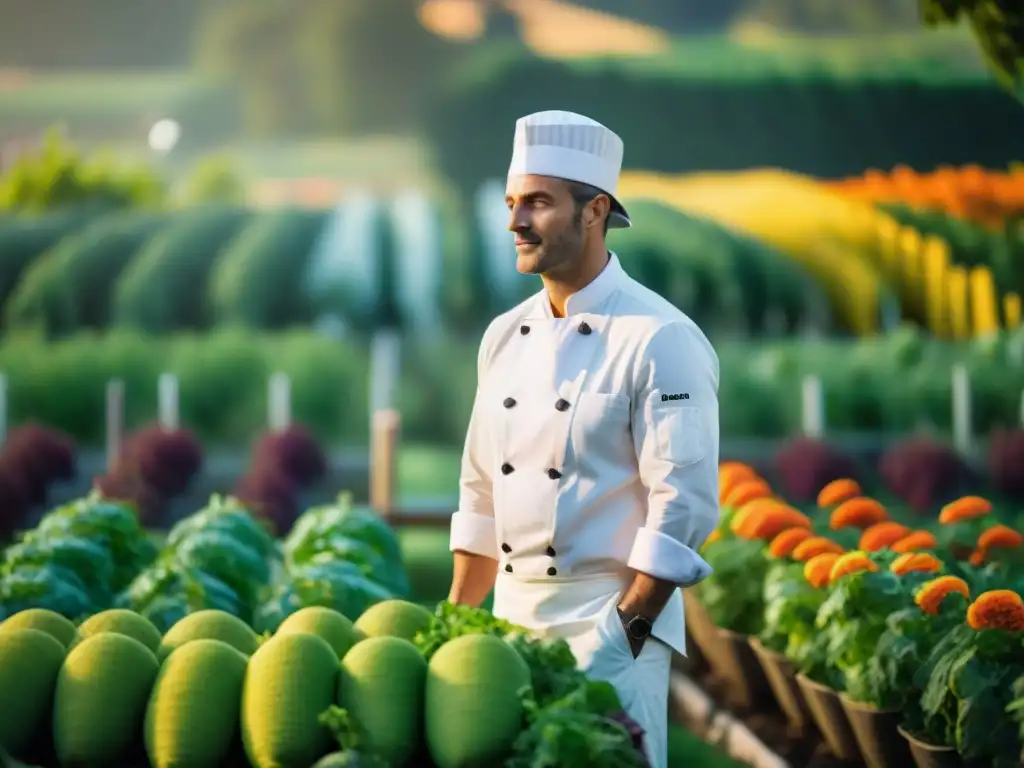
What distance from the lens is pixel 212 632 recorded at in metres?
2.80

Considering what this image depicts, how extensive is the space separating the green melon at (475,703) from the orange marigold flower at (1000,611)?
1102 millimetres

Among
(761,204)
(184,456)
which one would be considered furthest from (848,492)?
(761,204)

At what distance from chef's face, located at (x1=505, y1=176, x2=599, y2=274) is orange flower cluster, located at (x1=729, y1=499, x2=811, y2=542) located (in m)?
2.18

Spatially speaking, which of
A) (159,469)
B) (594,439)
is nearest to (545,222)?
(594,439)

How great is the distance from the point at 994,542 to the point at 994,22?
4.93ft

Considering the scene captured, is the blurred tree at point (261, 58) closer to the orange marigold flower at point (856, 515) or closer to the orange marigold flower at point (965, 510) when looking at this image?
the orange marigold flower at point (856, 515)

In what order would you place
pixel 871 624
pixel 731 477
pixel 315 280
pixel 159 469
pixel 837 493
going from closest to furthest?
pixel 871 624, pixel 837 493, pixel 731 477, pixel 159 469, pixel 315 280

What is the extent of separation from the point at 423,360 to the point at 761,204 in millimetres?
2984

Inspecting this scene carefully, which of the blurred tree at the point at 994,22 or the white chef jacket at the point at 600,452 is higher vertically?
the blurred tree at the point at 994,22

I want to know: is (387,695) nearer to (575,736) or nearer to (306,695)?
(306,695)

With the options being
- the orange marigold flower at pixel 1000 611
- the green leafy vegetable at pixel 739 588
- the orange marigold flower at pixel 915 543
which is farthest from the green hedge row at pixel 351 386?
the orange marigold flower at pixel 1000 611

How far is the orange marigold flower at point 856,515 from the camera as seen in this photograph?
4828 millimetres

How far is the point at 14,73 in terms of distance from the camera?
13.3 meters

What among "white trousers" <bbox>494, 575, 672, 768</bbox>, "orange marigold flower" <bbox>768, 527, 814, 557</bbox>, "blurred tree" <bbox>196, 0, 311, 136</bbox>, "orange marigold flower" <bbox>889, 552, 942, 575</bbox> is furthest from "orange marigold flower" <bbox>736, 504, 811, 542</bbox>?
"blurred tree" <bbox>196, 0, 311, 136</bbox>
